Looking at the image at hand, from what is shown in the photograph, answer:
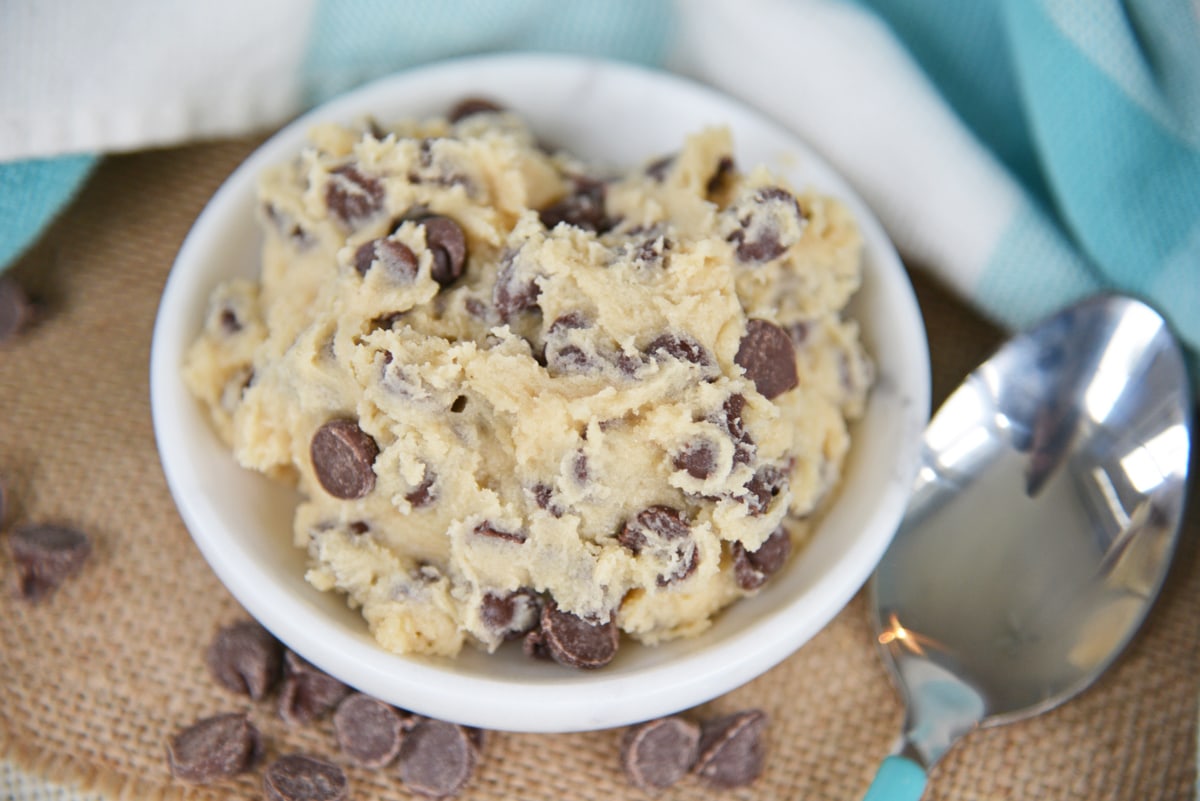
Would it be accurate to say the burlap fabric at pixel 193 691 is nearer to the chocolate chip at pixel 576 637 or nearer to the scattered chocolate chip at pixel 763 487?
the chocolate chip at pixel 576 637

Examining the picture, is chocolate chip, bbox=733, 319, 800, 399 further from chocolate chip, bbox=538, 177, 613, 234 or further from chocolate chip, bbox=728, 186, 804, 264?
chocolate chip, bbox=538, 177, 613, 234

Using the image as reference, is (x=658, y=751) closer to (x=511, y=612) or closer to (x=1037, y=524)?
(x=511, y=612)

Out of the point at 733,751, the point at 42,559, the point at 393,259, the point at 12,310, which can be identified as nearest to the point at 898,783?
the point at 733,751

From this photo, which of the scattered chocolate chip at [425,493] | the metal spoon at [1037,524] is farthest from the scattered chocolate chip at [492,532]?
the metal spoon at [1037,524]

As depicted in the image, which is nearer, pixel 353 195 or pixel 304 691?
pixel 353 195

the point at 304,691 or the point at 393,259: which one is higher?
the point at 393,259

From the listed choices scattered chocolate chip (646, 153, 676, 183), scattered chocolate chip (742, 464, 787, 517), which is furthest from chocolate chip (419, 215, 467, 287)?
scattered chocolate chip (742, 464, 787, 517)
